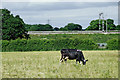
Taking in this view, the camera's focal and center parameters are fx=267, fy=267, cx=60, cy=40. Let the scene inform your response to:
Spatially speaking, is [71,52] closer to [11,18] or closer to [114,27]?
[11,18]

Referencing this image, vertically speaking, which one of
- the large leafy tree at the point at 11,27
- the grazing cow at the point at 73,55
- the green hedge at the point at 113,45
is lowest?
the green hedge at the point at 113,45

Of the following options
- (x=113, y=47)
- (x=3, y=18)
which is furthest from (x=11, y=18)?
(x=113, y=47)

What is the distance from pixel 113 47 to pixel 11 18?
21041 millimetres

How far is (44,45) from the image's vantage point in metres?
46.3

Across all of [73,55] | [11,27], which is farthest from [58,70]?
[11,27]

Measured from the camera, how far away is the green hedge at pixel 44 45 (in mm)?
46062

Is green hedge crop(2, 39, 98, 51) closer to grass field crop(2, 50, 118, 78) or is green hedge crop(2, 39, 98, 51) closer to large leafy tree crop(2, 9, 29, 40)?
large leafy tree crop(2, 9, 29, 40)

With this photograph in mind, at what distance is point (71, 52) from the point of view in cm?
2033

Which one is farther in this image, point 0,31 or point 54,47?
point 0,31

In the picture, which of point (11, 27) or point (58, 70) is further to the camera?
point (11, 27)

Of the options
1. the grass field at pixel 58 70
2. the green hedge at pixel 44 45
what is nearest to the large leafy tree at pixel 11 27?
the green hedge at pixel 44 45

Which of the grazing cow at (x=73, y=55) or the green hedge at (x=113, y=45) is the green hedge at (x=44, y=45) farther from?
the grazing cow at (x=73, y=55)

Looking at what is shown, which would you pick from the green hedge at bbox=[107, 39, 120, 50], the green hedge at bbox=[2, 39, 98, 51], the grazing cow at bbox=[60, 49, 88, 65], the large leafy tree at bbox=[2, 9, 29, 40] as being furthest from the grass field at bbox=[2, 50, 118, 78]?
the large leafy tree at bbox=[2, 9, 29, 40]

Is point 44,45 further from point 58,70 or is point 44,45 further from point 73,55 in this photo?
point 58,70
